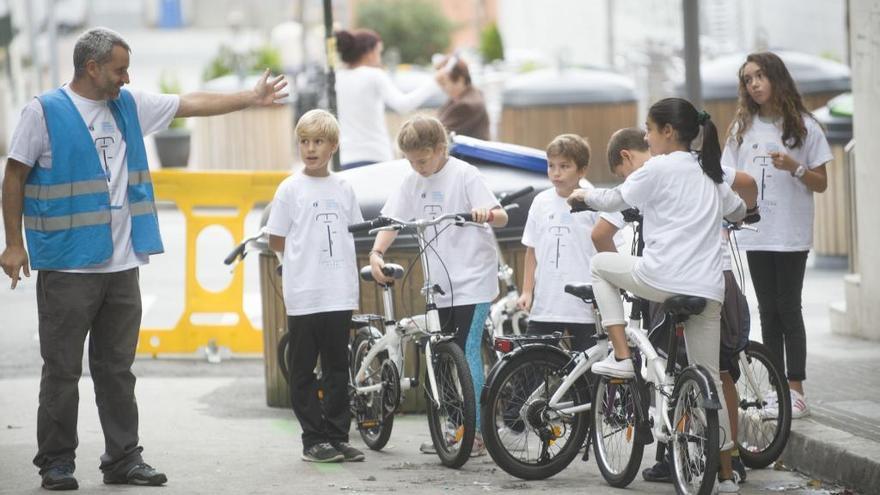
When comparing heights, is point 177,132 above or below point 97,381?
above

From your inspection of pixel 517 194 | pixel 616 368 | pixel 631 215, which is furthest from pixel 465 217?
pixel 616 368

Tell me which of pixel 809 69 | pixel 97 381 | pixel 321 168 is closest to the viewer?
pixel 97 381

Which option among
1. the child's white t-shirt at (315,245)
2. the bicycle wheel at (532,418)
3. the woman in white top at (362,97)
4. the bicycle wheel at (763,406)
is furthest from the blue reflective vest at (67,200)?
the woman in white top at (362,97)

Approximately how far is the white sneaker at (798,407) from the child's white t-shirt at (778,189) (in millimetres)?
673

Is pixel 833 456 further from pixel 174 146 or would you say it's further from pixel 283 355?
pixel 174 146

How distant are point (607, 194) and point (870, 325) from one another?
14.9 ft

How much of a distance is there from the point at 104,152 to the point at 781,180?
3.03 metres

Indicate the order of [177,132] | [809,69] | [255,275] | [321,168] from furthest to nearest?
[177,132] → [809,69] → [255,275] → [321,168]

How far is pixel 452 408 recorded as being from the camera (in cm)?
709

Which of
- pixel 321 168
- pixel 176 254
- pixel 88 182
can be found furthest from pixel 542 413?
pixel 176 254

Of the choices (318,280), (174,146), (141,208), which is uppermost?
(174,146)

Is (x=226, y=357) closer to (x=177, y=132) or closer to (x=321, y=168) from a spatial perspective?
(x=321, y=168)

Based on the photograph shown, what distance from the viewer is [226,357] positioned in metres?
10.9

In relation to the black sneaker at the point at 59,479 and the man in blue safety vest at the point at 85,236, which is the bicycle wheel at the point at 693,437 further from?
the black sneaker at the point at 59,479
